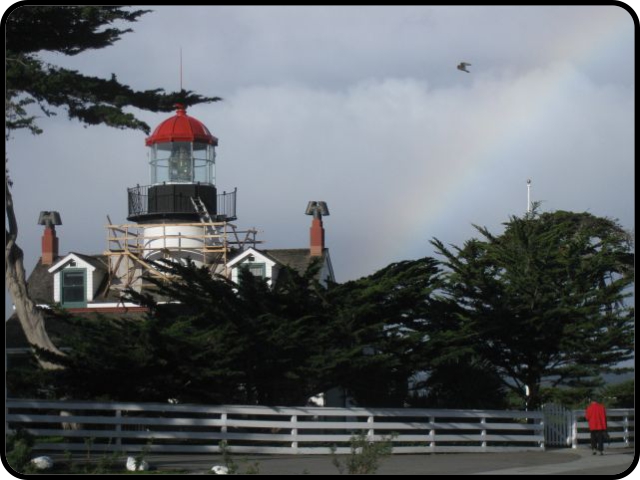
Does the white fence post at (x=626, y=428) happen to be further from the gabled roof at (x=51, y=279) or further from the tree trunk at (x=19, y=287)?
the gabled roof at (x=51, y=279)

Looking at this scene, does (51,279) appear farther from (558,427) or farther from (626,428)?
(626,428)

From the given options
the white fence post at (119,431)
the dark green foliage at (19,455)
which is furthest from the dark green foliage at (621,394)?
the dark green foliage at (19,455)

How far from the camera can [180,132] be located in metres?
35.5

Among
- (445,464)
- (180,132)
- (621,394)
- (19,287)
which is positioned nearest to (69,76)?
(19,287)

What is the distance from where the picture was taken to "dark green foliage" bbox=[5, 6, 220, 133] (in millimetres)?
20094

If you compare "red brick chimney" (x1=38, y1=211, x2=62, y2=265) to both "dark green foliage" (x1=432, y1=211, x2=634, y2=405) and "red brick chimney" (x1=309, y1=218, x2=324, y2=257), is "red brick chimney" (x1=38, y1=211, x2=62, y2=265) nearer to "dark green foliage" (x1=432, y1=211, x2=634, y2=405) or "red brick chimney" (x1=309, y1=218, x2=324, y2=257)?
"red brick chimney" (x1=309, y1=218, x2=324, y2=257)

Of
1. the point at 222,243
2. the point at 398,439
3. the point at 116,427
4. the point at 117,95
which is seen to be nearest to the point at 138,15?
the point at 117,95

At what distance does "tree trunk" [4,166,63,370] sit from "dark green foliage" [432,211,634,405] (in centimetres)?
958

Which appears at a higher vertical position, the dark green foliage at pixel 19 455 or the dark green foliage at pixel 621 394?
the dark green foliage at pixel 621 394

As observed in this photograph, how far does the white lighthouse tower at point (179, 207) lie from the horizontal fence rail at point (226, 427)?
43.0 feet

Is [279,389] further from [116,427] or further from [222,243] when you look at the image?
[222,243]

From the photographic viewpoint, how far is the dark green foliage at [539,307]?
1096 inches

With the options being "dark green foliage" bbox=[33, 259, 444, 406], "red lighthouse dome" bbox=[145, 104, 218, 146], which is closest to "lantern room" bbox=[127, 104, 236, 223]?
"red lighthouse dome" bbox=[145, 104, 218, 146]

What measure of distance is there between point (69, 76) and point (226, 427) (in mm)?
7073
